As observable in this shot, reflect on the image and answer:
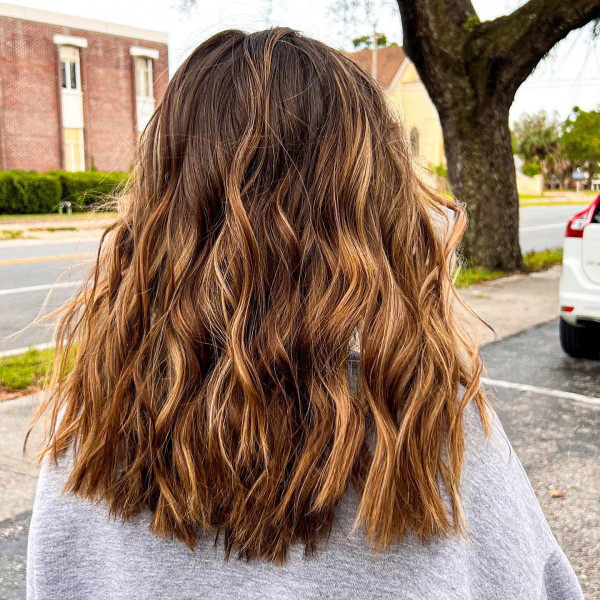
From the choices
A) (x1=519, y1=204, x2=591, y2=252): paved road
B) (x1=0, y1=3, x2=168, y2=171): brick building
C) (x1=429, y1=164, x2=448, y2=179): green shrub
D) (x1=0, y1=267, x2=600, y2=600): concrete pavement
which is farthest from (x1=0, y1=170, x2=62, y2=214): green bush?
(x1=0, y1=267, x2=600, y2=600): concrete pavement

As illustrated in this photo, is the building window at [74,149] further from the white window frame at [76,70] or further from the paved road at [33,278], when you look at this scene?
the paved road at [33,278]

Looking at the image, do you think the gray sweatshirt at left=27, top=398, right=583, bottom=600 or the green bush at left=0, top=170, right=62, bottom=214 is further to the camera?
the green bush at left=0, top=170, right=62, bottom=214

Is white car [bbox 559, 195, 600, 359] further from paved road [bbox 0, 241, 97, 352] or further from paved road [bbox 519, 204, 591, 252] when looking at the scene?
paved road [bbox 519, 204, 591, 252]

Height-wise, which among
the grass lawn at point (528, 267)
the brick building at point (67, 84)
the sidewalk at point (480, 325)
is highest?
the brick building at point (67, 84)

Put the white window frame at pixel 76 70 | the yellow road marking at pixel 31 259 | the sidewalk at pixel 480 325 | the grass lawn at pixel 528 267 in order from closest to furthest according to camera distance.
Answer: the sidewalk at pixel 480 325 → the grass lawn at pixel 528 267 → the yellow road marking at pixel 31 259 → the white window frame at pixel 76 70

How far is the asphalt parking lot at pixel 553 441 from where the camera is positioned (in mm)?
3271

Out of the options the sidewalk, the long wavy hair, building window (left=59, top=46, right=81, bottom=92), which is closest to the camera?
the long wavy hair

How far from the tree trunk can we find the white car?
4921 mm

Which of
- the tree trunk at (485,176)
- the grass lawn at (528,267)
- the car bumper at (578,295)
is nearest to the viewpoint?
the car bumper at (578,295)

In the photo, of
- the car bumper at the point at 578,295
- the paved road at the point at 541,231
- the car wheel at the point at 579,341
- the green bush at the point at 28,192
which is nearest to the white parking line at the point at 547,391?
the car bumper at the point at 578,295

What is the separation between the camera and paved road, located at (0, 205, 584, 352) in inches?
283

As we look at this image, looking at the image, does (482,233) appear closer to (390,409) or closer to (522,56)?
(522,56)

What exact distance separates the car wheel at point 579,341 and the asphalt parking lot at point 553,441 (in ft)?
0.37

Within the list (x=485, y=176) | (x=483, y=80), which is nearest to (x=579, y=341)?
(x=485, y=176)
